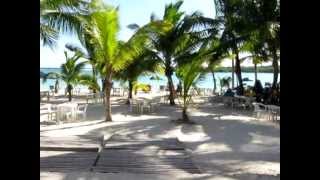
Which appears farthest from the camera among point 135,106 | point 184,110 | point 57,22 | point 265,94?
point 265,94

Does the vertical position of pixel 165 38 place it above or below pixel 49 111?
above

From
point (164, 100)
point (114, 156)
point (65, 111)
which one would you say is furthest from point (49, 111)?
point (164, 100)

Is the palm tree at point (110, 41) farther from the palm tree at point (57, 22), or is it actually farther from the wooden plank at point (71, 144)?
the wooden plank at point (71, 144)

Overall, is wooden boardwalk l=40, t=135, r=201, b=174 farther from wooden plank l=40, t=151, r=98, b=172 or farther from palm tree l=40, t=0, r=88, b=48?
palm tree l=40, t=0, r=88, b=48

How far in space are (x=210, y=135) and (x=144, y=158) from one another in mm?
4025

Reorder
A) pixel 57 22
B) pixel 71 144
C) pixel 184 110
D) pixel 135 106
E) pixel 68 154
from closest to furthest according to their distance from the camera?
pixel 68 154 < pixel 71 144 < pixel 57 22 < pixel 184 110 < pixel 135 106

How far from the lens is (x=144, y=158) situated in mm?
7824

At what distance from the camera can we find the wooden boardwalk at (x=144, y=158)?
6.89 meters

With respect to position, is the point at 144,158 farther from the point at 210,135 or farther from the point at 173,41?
the point at 173,41

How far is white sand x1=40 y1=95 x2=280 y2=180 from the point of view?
21.1 ft

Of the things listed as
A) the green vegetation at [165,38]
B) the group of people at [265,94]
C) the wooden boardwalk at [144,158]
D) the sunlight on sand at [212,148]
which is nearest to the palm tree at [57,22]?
the green vegetation at [165,38]

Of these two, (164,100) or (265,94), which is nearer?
(265,94)

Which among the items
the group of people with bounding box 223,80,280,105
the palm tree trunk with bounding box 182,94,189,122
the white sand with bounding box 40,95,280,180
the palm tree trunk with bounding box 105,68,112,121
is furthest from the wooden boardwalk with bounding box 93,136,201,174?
the group of people with bounding box 223,80,280,105
